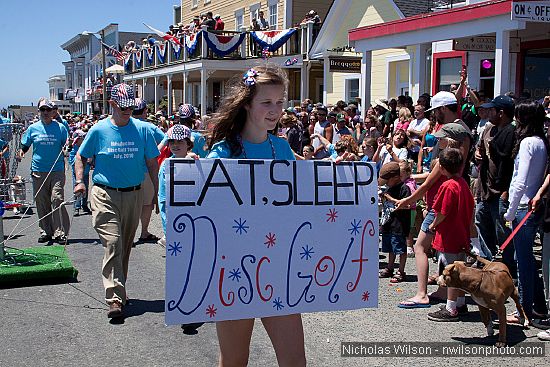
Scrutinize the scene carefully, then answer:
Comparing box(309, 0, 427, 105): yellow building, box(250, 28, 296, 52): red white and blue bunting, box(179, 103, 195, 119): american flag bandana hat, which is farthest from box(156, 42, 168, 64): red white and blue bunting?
box(179, 103, 195, 119): american flag bandana hat

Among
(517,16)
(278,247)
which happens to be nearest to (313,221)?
(278,247)

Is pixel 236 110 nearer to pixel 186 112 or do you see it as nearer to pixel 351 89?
pixel 186 112

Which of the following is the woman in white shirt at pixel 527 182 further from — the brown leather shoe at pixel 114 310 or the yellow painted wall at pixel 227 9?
the yellow painted wall at pixel 227 9

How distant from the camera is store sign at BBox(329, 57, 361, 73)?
18.8m

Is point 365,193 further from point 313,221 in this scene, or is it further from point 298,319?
point 298,319

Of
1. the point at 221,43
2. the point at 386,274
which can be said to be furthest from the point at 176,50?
the point at 386,274

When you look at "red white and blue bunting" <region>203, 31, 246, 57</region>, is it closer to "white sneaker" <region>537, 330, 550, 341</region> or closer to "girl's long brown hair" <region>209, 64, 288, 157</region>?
"white sneaker" <region>537, 330, 550, 341</region>

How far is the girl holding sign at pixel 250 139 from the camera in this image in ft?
10.6

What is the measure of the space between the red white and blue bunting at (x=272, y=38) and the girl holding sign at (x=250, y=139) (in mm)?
19245

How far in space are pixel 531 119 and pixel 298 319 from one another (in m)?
3.21

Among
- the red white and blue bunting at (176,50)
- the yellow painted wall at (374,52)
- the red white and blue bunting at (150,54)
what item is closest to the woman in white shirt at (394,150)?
the yellow painted wall at (374,52)

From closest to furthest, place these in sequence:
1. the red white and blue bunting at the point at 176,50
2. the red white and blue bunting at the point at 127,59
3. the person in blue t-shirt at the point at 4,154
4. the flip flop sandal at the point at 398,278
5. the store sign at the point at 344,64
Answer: the flip flop sandal at the point at 398,278
the person in blue t-shirt at the point at 4,154
the store sign at the point at 344,64
the red white and blue bunting at the point at 176,50
the red white and blue bunting at the point at 127,59

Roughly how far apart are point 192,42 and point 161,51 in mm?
5032

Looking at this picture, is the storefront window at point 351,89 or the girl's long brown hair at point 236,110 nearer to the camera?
the girl's long brown hair at point 236,110
